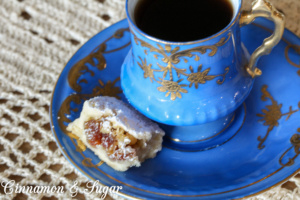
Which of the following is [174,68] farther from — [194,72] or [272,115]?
[272,115]

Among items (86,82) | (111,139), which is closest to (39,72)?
(86,82)

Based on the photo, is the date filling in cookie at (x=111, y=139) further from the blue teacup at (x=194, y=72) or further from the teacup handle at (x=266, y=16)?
the teacup handle at (x=266, y=16)

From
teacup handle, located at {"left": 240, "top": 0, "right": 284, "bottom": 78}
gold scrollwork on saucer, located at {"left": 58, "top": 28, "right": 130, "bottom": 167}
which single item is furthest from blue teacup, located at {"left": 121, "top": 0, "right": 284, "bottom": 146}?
gold scrollwork on saucer, located at {"left": 58, "top": 28, "right": 130, "bottom": 167}

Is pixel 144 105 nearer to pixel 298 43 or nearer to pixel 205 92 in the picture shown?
pixel 205 92

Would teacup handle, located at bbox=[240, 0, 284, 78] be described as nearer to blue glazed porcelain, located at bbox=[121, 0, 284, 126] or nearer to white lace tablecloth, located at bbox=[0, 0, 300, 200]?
blue glazed porcelain, located at bbox=[121, 0, 284, 126]

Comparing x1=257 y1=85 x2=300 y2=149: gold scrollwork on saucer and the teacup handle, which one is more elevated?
the teacup handle

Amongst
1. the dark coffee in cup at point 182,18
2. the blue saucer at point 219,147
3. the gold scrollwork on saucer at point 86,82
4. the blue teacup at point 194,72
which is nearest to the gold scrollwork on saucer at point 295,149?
the blue saucer at point 219,147

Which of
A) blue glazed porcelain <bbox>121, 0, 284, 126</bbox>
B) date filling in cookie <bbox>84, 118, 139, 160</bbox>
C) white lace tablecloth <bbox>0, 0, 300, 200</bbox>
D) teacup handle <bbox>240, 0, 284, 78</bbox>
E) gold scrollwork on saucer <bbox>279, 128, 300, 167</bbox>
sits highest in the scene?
teacup handle <bbox>240, 0, 284, 78</bbox>

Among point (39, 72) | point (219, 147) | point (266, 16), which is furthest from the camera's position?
point (39, 72)
